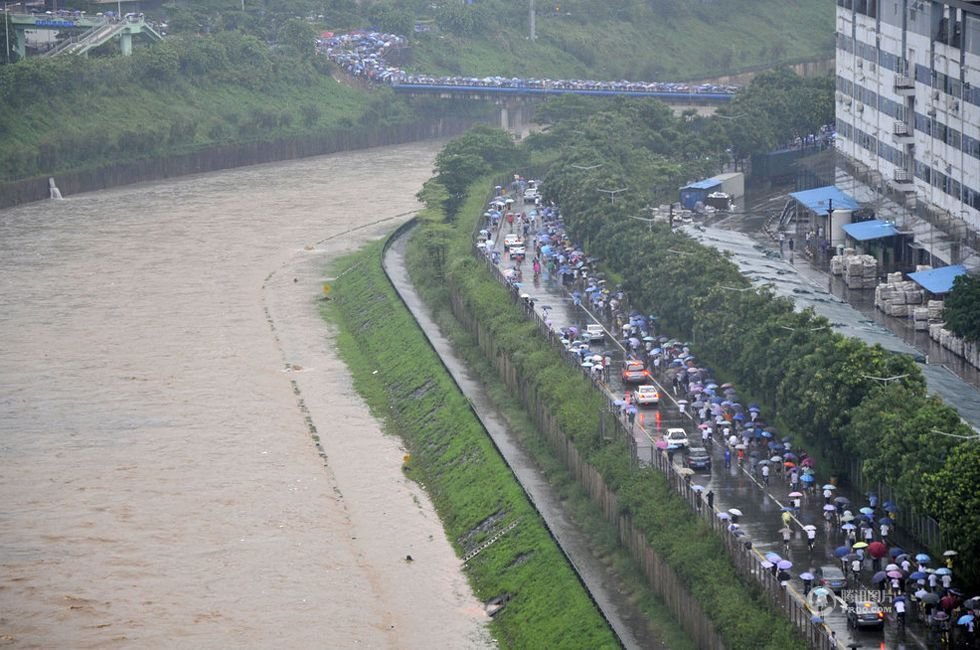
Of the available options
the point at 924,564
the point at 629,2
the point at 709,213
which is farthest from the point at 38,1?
the point at 924,564

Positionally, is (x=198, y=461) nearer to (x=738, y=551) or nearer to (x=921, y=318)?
(x=738, y=551)

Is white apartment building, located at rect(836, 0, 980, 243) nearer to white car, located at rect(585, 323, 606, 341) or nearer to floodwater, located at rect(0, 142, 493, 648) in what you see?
white car, located at rect(585, 323, 606, 341)

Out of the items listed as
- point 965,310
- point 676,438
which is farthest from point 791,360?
point 965,310

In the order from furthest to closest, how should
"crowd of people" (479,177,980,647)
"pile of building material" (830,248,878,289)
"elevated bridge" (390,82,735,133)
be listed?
"elevated bridge" (390,82,735,133), "pile of building material" (830,248,878,289), "crowd of people" (479,177,980,647)

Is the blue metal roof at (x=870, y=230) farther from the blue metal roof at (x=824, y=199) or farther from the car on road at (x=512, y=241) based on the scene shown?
the car on road at (x=512, y=241)

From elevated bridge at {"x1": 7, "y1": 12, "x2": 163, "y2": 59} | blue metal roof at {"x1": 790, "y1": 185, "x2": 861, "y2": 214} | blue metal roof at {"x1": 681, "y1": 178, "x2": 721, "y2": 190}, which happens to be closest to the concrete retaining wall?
elevated bridge at {"x1": 7, "y1": 12, "x2": 163, "y2": 59}

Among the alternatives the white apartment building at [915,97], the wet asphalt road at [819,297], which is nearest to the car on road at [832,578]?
the wet asphalt road at [819,297]
